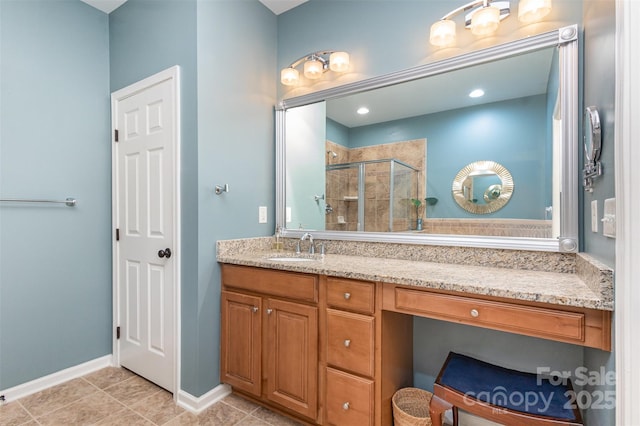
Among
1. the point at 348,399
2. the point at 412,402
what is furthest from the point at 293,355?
the point at 412,402

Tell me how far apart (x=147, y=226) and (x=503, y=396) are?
7.35 feet

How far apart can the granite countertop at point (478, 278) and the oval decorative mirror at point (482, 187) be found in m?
0.33

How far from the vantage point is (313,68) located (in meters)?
2.19

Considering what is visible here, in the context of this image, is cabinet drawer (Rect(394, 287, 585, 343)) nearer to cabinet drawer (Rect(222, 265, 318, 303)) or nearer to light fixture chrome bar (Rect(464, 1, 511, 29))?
cabinet drawer (Rect(222, 265, 318, 303))

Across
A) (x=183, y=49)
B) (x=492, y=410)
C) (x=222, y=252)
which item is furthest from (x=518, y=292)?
(x=183, y=49)

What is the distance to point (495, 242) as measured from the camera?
5.31ft

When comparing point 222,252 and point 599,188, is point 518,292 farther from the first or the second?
point 222,252

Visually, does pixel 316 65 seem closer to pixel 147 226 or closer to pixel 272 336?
pixel 147 226

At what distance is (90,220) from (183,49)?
1.44 meters

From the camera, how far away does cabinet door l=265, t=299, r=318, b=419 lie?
5.27 ft

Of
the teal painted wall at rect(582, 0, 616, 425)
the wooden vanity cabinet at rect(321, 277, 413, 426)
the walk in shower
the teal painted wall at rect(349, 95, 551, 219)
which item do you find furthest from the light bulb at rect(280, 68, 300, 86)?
the teal painted wall at rect(582, 0, 616, 425)

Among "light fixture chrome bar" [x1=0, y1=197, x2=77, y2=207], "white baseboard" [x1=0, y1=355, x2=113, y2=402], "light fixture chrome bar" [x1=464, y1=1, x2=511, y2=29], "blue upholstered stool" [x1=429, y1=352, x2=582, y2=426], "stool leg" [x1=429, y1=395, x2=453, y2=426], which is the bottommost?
"white baseboard" [x1=0, y1=355, x2=113, y2=402]

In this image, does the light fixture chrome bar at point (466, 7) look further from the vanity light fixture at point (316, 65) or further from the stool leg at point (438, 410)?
the stool leg at point (438, 410)

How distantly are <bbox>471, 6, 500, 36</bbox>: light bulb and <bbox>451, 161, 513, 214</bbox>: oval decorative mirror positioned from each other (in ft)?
2.24
